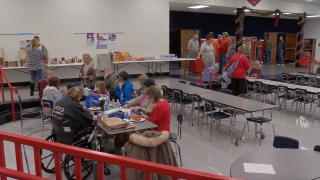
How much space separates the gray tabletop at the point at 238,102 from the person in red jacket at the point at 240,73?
1581mm

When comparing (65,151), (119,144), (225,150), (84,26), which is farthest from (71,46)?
(65,151)

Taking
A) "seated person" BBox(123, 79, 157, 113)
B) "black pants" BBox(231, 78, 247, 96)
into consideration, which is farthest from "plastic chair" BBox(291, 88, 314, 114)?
"seated person" BBox(123, 79, 157, 113)

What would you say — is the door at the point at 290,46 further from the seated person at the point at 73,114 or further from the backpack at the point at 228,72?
the seated person at the point at 73,114

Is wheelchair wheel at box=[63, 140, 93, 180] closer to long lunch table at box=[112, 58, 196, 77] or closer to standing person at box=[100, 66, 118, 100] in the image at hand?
standing person at box=[100, 66, 118, 100]

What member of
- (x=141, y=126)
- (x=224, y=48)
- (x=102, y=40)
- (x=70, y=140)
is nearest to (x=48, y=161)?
(x=70, y=140)

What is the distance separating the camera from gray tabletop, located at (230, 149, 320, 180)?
2.53 m

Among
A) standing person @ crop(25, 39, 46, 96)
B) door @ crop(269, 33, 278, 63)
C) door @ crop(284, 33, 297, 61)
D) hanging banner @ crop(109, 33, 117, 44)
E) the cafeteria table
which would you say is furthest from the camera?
door @ crop(284, 33, 297, 61)

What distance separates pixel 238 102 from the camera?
518cm

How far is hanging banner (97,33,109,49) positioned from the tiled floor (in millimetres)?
4077

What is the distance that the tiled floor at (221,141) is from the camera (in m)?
4.21

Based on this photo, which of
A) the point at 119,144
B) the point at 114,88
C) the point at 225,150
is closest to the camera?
the point at 119,144

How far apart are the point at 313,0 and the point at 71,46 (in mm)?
11835

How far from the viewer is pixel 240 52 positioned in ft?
23.7

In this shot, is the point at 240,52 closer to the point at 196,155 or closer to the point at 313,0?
the point at 196,155
